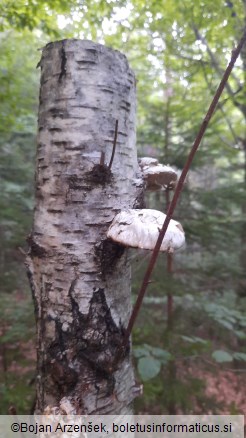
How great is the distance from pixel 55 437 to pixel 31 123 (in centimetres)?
743

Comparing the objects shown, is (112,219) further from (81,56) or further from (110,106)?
(81,56)

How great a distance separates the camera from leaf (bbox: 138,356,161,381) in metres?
2.01

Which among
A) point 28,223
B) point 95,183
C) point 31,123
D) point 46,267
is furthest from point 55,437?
point 31,123

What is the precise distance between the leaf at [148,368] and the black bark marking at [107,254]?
111 cm

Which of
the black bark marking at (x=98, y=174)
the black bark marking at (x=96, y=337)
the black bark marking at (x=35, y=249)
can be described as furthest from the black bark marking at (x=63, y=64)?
the black bark marking at (x=96, y=337)

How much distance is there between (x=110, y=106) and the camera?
50.5 inches

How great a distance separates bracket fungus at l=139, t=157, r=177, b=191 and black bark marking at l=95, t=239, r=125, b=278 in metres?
0.44

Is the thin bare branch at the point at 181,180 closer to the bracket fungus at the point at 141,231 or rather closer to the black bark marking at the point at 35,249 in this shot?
the bracket fungus at the point at 141,231

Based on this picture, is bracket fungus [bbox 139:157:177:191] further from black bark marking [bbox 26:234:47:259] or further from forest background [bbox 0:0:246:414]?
black bark marking [bbox 26:234:47:259]

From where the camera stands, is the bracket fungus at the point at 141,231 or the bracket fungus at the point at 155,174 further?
the bracket fungus at the point at 155,174

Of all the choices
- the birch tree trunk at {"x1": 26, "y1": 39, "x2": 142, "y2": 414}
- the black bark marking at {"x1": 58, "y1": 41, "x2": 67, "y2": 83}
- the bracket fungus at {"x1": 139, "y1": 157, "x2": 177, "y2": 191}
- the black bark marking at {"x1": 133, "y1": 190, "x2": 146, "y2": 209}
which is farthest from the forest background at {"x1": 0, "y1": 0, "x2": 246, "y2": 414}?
the black bark marking at {"x1": 58, "y1": 41, "x2": 67, "y2": 83}

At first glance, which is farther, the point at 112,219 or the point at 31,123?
the point at 31,123

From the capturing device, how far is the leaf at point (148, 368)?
201 cm

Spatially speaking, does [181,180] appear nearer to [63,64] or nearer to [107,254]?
[107,254]
